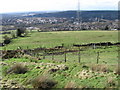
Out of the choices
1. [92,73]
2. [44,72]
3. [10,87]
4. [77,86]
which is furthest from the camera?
[44,72]

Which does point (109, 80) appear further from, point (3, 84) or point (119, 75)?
point (3, 84)

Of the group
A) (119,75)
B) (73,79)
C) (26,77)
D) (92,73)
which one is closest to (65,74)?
(73,79)

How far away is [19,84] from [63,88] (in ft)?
11.8

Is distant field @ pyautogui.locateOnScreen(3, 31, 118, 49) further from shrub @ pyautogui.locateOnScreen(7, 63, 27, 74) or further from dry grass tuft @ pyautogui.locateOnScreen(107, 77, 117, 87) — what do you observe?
dry grass tuft @ pyautogui.locateOnScreen(107, 77, 117, 87)

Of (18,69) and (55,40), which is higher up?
(18,69)

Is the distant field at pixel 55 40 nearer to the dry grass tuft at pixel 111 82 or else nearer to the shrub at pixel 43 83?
the shrub at pixel 43 83

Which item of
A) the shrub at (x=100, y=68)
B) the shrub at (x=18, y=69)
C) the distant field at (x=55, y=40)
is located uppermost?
the shrub at (x=100, y=68)

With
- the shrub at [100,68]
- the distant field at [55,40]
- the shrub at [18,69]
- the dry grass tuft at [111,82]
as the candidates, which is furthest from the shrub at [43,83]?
the distant field at [55,40]

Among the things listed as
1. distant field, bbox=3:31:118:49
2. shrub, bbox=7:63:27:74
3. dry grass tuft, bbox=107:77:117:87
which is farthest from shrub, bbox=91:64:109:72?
distant field, bbox=3:31:118:49

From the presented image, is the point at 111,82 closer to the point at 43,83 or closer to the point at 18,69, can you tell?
the point at 43,83

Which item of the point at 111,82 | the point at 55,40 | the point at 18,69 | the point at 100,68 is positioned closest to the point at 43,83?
the point at 18,69

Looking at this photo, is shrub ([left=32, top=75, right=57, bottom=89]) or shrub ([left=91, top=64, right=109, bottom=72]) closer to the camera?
shrub ([left=32, top=75, right=57, bottom=89])

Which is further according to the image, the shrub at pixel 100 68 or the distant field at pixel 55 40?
the distant field at pixel 55 40

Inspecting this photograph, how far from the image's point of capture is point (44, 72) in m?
15.1
